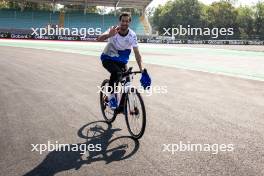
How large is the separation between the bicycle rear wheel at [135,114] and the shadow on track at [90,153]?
16 cm

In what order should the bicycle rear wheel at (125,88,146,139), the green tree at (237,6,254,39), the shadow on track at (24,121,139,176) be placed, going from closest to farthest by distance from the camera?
the shadow on track at (24,121,139,176) → the bicycle rear wheel at (125,88,146,139) → the green tree at (237,6,254,39)

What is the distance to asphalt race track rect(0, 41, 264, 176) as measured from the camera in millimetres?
4678

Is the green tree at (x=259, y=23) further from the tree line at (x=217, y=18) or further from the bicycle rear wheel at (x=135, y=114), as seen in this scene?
the bicycle rear wheel at (x=135, y=114)

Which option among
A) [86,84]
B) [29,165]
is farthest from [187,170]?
[86,84]

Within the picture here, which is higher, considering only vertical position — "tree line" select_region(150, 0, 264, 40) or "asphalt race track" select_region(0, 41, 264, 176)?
"tree line" select_region(150, 0, 264, 40)

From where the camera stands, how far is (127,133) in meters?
6.24

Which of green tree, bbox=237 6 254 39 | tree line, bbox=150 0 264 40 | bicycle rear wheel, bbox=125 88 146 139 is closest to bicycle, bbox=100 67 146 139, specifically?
bicycle rear wheel, bbox=125 88 146 139

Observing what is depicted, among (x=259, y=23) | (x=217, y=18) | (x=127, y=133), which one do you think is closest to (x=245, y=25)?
(x=259, y=23)

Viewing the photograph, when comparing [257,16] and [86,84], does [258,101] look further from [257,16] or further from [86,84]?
[257,16]

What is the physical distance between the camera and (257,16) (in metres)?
87.8

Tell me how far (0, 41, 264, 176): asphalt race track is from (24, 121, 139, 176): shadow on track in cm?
1

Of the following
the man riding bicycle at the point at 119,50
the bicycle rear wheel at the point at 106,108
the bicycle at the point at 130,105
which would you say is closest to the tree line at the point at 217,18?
the bicycle rear wheel at the point at 106,108

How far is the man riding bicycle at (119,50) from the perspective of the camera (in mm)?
6074

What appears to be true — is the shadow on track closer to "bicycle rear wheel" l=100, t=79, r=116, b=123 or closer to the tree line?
"bicycle rear wheel" l=100, t=79, r=116, b=123
